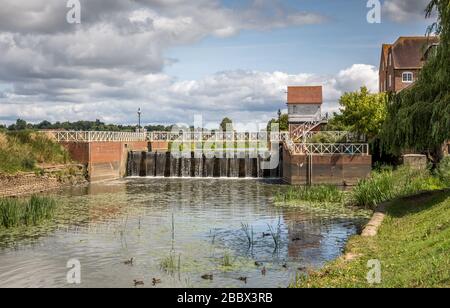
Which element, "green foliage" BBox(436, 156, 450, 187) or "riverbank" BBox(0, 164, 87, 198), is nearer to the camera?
"green foliage" BBox(436, 156, 450, 187)

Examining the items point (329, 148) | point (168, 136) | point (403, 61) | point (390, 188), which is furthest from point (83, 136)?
point (403, 61)

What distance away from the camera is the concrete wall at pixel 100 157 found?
45.4 metres

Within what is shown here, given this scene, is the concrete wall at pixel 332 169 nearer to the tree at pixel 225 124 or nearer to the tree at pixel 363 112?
the tree at pixel 363 112

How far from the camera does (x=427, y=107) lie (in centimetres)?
2012

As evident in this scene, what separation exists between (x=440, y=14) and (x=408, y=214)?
7.11 meters

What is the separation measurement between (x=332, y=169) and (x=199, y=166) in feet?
48.1

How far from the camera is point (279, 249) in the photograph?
16891 mm

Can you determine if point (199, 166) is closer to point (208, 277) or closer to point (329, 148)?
point (329, 148)

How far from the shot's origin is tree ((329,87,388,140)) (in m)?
43.8

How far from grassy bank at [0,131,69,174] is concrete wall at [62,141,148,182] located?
3.26 feet

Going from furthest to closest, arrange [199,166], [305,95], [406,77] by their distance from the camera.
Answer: [305,95], [406,77], [199,166]

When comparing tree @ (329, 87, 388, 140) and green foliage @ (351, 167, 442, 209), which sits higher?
tree @ (329, 87, 388, 140)

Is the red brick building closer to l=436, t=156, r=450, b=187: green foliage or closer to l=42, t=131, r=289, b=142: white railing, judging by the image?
l=42, t=131, r=289, b=142: white railing

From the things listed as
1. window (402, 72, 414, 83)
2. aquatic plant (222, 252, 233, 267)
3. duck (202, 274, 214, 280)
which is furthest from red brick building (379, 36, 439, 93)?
duck (202, 274, 214, 280)
